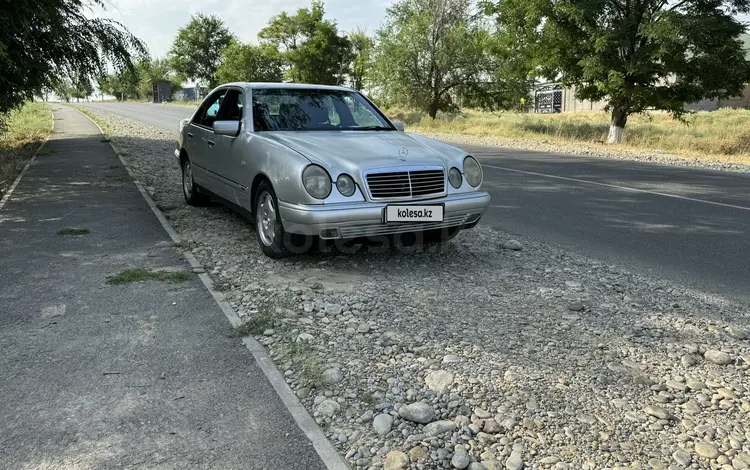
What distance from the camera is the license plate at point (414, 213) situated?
5184 mm

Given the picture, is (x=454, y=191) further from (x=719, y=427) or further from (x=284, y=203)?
(x=719, y=427)

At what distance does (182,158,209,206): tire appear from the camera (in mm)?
8332

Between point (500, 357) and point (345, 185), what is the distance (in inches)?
84.4

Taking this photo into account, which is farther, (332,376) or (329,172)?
(329,172)

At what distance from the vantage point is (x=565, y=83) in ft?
75.4

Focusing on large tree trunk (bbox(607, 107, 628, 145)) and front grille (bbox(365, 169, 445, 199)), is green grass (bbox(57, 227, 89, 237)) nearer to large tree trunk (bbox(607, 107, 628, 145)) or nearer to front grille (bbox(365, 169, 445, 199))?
front grille (bbox(365, 169, 445, 199))

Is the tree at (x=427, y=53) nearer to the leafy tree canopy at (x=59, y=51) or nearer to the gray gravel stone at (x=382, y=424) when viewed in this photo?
the leafy tree canopy at (x=59, y=51)

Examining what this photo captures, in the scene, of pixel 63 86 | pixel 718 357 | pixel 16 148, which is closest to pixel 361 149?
pixel 718 357

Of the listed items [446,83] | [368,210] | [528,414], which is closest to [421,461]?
[528,414]

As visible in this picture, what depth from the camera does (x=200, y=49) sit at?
97500mm

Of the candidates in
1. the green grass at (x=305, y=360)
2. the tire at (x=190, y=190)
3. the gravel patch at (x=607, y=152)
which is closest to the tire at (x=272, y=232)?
the green grass at (x=305, y=360)

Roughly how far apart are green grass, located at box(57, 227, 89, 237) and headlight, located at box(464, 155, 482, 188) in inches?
175

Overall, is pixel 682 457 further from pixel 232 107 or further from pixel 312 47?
pixel 312 47

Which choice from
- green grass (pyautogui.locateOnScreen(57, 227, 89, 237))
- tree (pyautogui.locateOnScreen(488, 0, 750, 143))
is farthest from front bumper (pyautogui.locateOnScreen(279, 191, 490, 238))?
tree (pyautogui.locateOnScreen(488, 0, 750, 143))
